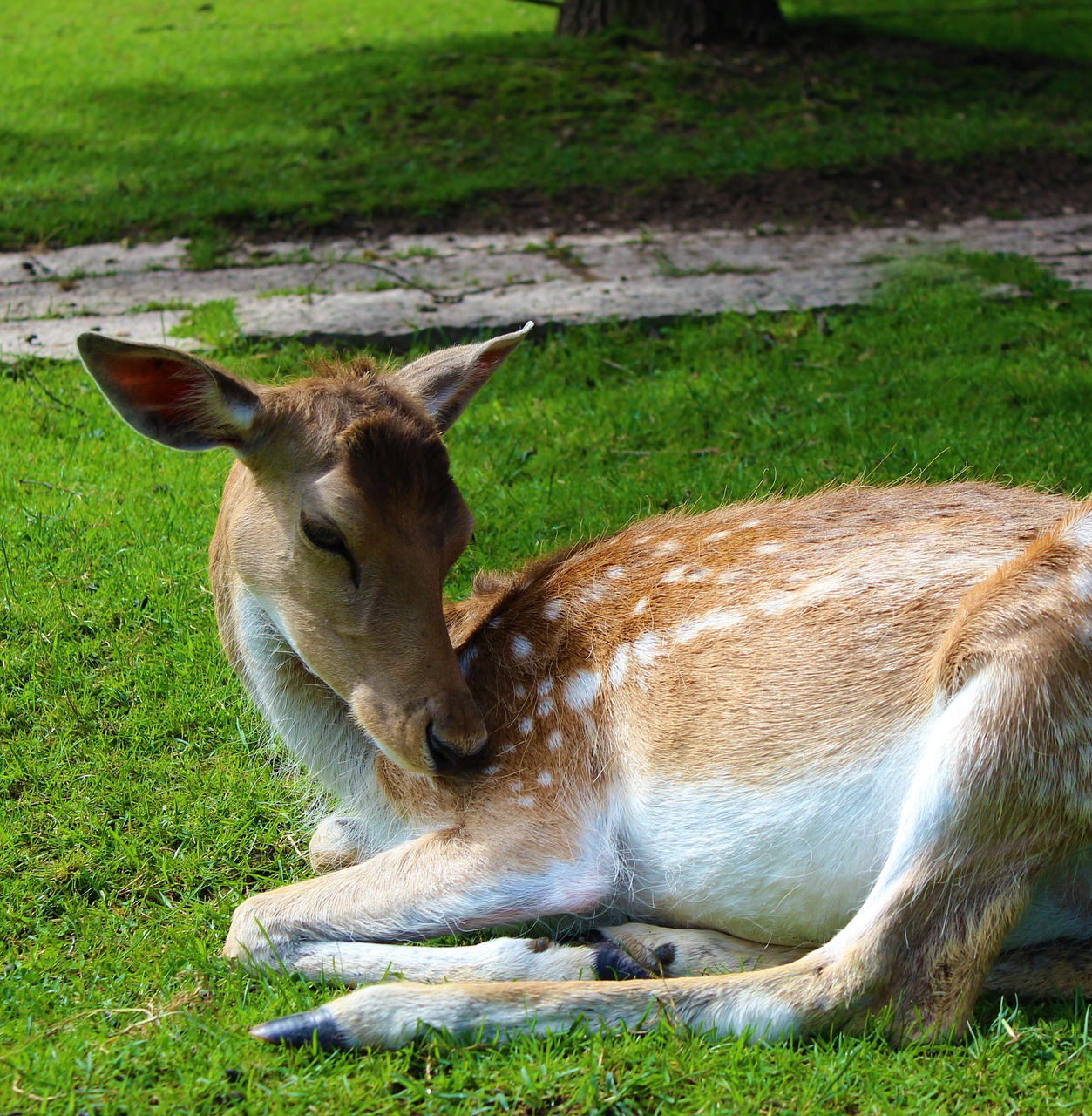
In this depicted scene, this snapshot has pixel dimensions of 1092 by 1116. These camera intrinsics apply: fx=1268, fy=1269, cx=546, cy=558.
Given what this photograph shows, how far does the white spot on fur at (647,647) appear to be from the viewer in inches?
133

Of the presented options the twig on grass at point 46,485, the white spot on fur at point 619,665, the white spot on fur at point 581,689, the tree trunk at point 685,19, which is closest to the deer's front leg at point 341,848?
the white spot on fur at point 581,689

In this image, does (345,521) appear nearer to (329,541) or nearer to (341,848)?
(329,541)

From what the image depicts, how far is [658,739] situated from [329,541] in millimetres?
993

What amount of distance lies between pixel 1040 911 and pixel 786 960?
61cm

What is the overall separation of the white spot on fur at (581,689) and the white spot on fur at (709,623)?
0.86ft

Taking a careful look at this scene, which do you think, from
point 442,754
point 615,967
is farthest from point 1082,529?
point 442,754

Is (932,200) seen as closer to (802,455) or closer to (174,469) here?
(802,455)

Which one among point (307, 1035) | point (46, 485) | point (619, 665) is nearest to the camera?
point (307, 1035)

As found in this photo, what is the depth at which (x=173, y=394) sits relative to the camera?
3479 mm

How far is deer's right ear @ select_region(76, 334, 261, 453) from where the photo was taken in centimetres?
337

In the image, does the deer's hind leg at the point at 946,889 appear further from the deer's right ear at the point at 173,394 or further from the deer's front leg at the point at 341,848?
the deer's right ear at the point at 173,394

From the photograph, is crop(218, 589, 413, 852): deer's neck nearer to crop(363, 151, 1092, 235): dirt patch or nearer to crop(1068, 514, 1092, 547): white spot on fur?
crop(1068, 514, 1092, 547): white spot on fur

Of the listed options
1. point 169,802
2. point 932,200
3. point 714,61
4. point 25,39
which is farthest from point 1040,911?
point 25,39

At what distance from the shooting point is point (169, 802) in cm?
384
